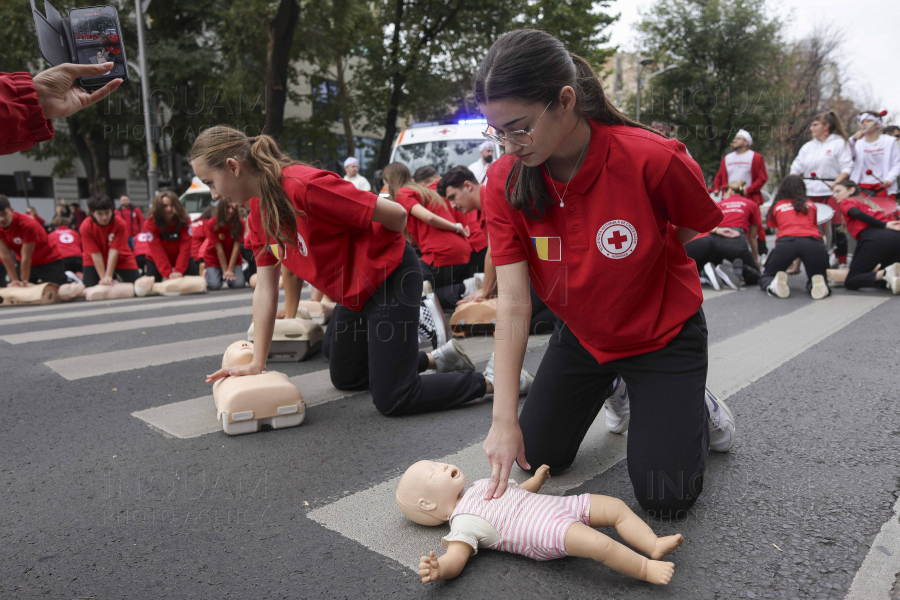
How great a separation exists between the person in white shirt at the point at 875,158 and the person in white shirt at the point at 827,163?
16 centimetres

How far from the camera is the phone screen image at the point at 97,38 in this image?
2191 mm

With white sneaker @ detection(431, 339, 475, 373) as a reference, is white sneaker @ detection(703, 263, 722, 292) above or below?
below

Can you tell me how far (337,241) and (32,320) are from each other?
5.32 m

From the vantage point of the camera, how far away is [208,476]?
2.71 m

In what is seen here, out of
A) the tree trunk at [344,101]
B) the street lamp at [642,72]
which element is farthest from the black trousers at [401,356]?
the street lamp at [642,72]

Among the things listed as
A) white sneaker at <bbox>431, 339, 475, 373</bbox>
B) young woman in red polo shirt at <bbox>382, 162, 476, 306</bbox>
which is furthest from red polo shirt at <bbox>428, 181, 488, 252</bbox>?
white sneaker at <bbox>431, 339, 475, 373</bbox>

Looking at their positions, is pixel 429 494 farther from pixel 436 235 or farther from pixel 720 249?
pixel 720 249

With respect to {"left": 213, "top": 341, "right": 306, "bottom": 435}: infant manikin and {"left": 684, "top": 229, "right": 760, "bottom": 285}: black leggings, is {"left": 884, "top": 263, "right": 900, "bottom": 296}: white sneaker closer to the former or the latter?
{"left": 684, "top": 229, "right": 760, "bottom": 285}: black leggings

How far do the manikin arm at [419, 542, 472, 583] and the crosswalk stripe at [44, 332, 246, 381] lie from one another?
11.4 feet

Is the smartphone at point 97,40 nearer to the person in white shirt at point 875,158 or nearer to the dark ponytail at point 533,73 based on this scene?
the dark ponytail at point 533,73

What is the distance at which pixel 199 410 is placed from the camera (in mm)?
3637

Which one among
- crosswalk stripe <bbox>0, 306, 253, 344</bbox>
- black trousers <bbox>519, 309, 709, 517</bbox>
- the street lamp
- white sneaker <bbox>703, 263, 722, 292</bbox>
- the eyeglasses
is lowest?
crosswalk stripe <bbox>0, 306, 253, 344</bbox>

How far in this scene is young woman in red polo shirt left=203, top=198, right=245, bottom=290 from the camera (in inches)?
384

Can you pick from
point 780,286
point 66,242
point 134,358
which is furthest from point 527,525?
point 66,242
